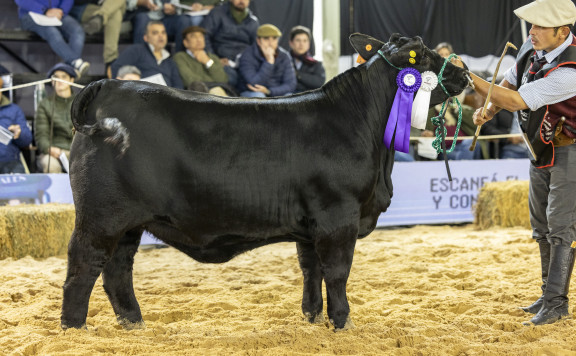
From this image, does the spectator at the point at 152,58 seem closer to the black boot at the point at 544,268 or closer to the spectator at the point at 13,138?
the spectator at the point at 13,138

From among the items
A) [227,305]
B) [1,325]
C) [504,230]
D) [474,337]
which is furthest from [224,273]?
[504,230]

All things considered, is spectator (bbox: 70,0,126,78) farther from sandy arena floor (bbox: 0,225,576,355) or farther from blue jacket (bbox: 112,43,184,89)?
sandy arena floor (bbox: 0,225,576,355)

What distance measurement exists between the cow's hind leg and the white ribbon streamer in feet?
5.84

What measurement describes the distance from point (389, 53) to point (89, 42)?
6643mm

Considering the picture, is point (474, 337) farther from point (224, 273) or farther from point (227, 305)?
point (224, 273)

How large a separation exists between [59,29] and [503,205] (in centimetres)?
641

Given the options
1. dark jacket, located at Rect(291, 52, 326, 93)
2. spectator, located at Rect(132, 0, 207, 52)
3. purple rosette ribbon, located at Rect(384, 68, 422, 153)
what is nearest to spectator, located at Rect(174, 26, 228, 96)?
spectator, located at Rect(132, 0, 207, 52)

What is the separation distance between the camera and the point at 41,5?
8547 mm

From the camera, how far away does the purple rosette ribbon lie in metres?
3.71

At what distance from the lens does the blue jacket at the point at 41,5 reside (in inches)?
334

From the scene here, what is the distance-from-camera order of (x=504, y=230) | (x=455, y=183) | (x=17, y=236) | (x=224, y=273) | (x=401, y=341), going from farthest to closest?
(x=455, y=183) < (x=504, y=230) < (x=17, y=236) < (x=224, y=273) < (x=401, y=341)

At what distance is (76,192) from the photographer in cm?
347

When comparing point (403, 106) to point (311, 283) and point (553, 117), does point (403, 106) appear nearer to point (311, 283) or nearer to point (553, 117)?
point (553, 117)

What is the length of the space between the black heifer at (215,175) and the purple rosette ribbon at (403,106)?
0.08 meters
